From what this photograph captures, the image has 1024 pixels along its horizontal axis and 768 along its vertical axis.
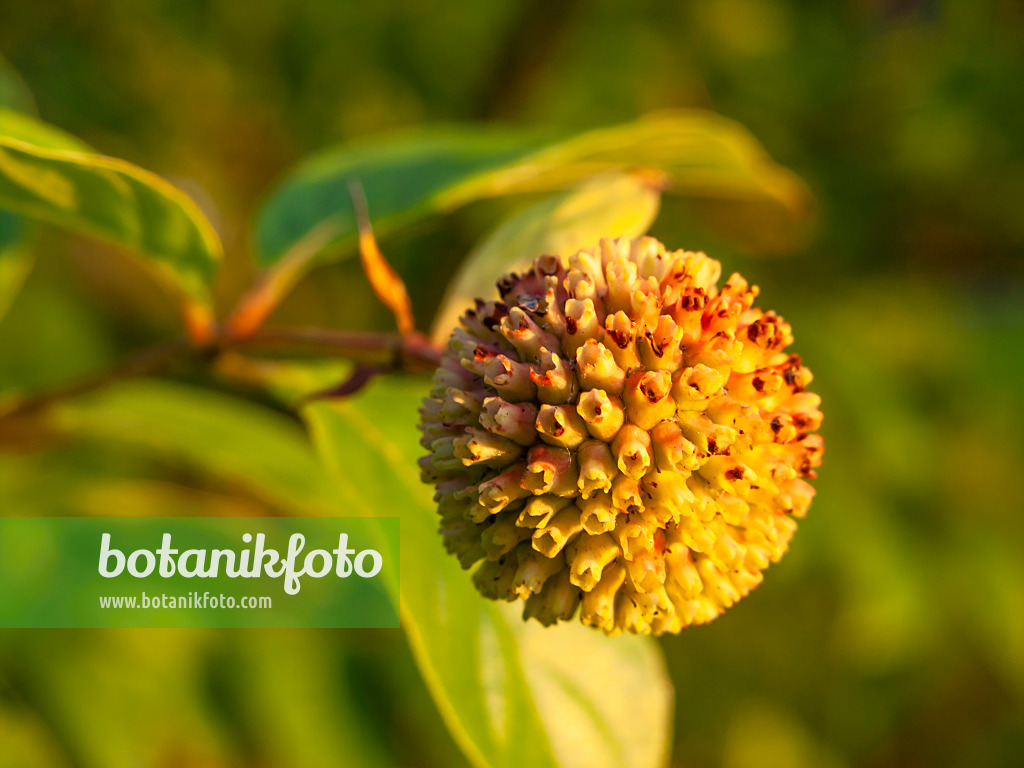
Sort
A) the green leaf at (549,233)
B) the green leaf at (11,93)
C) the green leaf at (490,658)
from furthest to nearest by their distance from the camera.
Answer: the green leaf at (11,93) < the green leaf at (549,233) < the green leaf at (490,658)

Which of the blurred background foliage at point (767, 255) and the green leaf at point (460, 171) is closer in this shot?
the green leaf at point (460, 171)

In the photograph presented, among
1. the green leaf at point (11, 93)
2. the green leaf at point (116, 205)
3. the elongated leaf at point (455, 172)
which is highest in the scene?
the green leaf at point (11, 93)

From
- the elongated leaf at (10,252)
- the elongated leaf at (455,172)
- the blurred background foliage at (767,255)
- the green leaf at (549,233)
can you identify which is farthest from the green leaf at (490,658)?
the blurred background foliage at (767,255)

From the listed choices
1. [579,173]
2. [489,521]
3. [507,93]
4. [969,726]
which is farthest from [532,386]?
[969,726]

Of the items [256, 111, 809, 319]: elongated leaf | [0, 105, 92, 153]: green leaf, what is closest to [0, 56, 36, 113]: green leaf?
[0, 105, 92, 153]: green leaf

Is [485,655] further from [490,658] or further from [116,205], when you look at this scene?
[116,205]

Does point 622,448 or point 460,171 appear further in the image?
point 460,171

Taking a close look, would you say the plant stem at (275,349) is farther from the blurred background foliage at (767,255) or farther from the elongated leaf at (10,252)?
the blurred background foliage at (767,255)

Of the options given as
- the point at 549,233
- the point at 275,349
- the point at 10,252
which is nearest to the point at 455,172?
the point at 549,233
